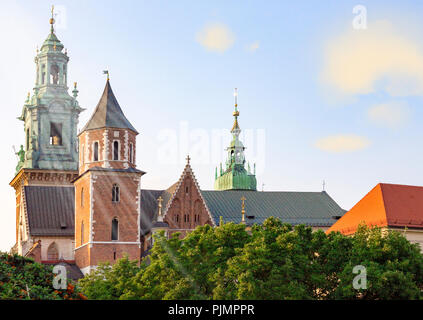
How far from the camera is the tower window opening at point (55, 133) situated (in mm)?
110562

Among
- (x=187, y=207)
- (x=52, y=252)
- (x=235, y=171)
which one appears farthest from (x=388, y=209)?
(x=235, y=171)

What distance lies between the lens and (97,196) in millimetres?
79188

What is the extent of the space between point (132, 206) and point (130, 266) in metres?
22.8

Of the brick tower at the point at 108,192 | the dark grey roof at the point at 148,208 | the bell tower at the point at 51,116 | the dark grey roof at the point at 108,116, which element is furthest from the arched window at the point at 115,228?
the bell tower at the point at 51,116

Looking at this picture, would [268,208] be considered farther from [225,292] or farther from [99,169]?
[225,292]

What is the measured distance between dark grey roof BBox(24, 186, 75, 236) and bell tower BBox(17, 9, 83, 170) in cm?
1212

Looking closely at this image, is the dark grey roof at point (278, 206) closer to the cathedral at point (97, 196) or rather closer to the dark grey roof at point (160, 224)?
the cathedral at point (97, 196)

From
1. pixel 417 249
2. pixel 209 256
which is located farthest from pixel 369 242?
pixel 209 256

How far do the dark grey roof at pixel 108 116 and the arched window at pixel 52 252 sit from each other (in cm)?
1584

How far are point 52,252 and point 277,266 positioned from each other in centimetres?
4663

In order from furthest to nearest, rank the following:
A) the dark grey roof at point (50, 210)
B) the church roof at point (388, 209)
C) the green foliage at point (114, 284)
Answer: the dark grey roof at point (50, 210), the church roof at point (388, 209), the green foliage at point (114, 284)

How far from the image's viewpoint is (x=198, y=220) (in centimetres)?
9025

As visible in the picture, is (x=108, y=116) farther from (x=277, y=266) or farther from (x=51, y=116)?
(x=277, y=266)

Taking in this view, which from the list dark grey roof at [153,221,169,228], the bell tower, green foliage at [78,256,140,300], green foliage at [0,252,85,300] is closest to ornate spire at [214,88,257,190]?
the bell tower
